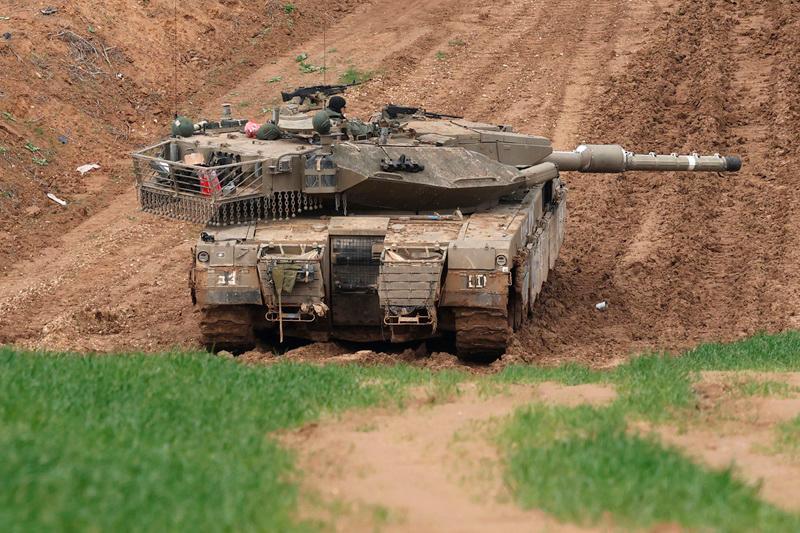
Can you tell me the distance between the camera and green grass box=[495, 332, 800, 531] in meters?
8.48

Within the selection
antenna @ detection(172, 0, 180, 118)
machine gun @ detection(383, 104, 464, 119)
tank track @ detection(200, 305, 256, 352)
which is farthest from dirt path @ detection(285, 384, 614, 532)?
antenna @ detection(172, 0, 180, 118)

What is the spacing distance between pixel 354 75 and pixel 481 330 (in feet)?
46.5

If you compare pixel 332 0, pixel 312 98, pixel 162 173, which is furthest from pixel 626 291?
pixel 332 0

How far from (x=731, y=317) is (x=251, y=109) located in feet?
37.7

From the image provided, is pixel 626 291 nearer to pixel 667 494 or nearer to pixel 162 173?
pixel 162 173

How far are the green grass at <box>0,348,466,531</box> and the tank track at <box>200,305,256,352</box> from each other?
1.77 metres

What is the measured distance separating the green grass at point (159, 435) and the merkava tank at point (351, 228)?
1.15m

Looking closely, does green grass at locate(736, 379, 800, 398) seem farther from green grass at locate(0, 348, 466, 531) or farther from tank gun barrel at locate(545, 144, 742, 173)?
tank gun barrel at locate(545, 144, 742, 173)

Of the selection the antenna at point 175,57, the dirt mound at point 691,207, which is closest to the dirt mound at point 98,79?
the antenna at point 175,57

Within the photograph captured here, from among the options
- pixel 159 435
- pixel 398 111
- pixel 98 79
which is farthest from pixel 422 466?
pixel 98 79

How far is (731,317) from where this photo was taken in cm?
1781

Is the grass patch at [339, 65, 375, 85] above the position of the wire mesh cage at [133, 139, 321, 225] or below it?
above

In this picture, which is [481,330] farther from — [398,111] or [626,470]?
[626,470]

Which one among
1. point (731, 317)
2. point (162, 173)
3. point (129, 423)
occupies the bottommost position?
point (731, 317)
